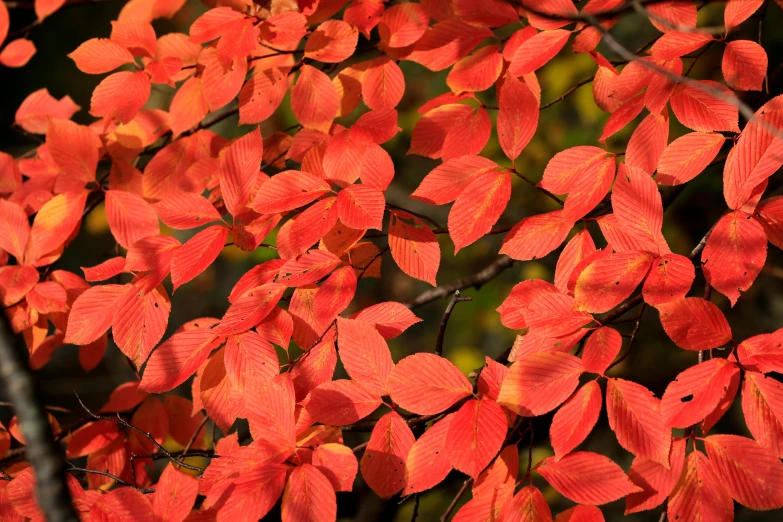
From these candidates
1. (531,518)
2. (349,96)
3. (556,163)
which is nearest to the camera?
(531,518)

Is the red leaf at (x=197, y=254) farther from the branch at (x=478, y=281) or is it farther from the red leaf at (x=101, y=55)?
the branch at (x=478, y=281)

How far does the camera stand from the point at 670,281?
26.5 inches

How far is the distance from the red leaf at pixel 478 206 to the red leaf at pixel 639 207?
0.42 ft

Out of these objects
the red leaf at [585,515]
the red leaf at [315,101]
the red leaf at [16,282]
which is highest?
the red leaf at [315,101]

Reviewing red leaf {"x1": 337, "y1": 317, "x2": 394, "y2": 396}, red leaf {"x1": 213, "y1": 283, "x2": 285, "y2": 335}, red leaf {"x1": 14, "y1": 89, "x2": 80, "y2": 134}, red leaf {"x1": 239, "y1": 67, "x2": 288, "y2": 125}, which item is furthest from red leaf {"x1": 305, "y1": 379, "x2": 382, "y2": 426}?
red leaf {"x1": 14, "y1": 89, "x2": 80, "y2": 134}

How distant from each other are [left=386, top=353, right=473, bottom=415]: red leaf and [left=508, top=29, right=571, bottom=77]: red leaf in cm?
39

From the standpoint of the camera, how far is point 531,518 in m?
0.68

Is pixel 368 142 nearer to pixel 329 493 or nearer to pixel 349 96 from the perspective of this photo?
pixel 349 96

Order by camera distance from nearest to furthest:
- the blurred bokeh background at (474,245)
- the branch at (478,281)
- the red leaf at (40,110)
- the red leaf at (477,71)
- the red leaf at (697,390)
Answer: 1. the red leaf at (697,390)
2. the red leaf at (477,71)
3. the red leaf at (40,110)
4. the branch at (478,281)
5. the blurred bokeh background at (474,245)

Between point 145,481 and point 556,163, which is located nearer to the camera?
point 556,163

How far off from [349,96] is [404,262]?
339 mm

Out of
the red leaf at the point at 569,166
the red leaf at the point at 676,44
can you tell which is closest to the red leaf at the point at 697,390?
the red leaf at the point at 569,166

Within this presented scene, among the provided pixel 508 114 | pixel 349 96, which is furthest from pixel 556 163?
pixel 349 96

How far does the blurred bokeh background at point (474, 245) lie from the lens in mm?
2227
